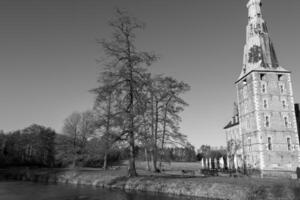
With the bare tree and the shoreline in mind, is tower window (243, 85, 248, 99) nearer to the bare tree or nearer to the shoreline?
the shoreline

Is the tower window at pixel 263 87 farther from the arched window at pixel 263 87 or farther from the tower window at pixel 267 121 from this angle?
the tower window at pixel 267 121

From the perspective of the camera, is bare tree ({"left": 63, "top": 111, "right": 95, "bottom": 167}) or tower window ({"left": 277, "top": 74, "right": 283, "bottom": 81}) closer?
tower window ({"left": 277, "top": 74, "right": 283, "bottom": 81})

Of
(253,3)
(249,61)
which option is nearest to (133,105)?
(249,61)

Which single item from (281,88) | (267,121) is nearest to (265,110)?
(267,121)

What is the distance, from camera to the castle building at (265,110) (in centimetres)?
3719

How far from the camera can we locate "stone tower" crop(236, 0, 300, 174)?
37.2m

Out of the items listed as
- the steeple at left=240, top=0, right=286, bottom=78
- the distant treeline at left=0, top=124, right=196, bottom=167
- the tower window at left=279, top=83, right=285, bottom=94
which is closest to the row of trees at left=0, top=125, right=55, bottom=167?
the distant treeline at left=0, top=124, right=196, bottom=167

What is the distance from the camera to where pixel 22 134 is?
7456 cm

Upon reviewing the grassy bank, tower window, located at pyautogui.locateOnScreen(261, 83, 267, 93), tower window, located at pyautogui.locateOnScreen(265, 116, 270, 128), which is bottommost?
the grassy bank

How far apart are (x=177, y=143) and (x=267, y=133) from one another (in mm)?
17098

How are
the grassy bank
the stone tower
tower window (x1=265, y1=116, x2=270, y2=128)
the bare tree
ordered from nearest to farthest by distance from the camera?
the grassy bank → the stone tower → tower window (x1=265, y1=116, x2=270, y2=128) → the bare tree

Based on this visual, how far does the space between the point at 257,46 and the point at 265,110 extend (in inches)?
452

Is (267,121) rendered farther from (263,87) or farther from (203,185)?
(203,185)

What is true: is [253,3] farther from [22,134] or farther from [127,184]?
[22,134]
